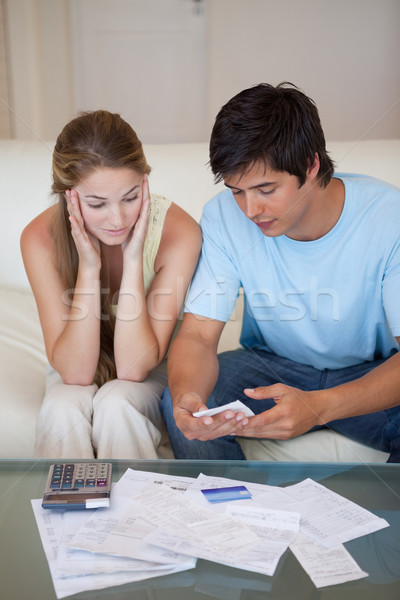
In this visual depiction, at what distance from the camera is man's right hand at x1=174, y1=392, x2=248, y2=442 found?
1.05 m

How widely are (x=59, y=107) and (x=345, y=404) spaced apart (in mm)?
3280

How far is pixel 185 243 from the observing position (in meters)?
1.43

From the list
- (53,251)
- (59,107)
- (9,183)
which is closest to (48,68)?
(59,107)

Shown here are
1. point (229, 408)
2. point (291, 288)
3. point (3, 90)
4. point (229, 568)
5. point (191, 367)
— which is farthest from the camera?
point (3, 90)

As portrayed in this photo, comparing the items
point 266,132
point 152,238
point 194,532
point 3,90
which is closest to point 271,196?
point 266,132

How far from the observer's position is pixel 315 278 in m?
1.38

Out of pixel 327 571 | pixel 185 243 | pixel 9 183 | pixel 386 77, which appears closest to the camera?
pixel 327 571

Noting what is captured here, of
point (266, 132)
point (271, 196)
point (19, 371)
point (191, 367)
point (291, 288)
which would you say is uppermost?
point (266, 132)

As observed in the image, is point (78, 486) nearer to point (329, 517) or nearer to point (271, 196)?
point (329, 517)

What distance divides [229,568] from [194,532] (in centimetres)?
7

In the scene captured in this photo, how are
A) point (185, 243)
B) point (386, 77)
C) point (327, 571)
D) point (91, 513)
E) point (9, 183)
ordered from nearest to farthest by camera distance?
point (327, 571) < point (91, 513) < point (185, 243) < point (9, 183) < point (386, 77)

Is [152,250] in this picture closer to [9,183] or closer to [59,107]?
[9,183]

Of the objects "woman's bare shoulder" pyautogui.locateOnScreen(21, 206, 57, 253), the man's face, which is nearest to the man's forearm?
the man's face

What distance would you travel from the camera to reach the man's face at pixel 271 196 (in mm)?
1231
